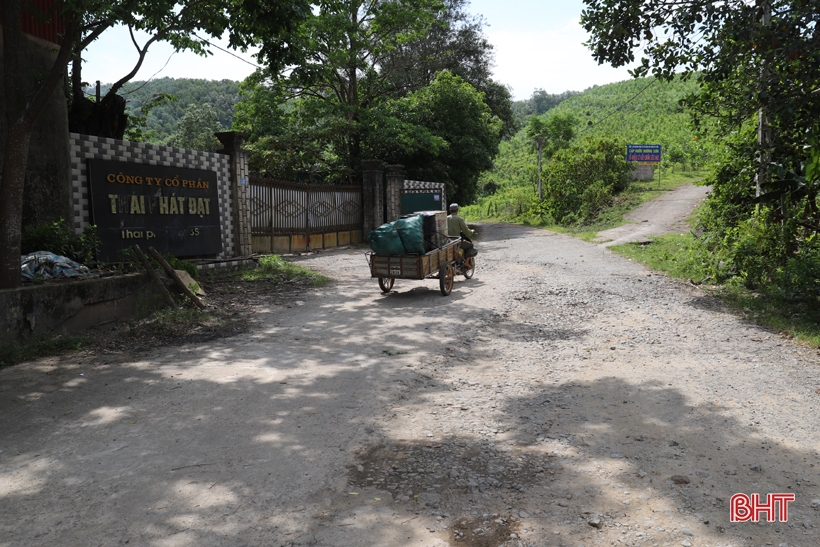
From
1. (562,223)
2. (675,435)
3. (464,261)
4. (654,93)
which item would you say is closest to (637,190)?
(562,223)

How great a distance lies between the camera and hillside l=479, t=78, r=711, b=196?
148ft

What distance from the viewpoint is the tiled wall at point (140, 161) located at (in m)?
9.27

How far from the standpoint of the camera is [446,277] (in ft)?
34.5

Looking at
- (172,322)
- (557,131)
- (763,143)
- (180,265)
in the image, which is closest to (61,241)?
(172,322)

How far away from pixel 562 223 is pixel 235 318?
75.6 ft

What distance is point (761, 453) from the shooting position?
4.07 metres

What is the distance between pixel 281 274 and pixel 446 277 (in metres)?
3.82

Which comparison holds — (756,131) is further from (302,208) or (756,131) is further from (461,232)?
(302,208)

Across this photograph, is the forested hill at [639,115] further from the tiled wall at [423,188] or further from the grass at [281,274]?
the grass at [281,274]

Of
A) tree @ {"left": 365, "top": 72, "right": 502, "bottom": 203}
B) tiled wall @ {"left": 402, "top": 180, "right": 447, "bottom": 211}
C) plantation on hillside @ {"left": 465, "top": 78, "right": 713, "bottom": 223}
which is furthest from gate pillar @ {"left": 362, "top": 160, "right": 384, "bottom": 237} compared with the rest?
plantation on hillside @ {"left": 465, "top": 78, "right": 713, "bottom": 223}

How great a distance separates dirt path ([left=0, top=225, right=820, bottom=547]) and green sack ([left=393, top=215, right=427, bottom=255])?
2173mm

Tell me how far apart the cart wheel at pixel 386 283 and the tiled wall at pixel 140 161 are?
4.03 metres

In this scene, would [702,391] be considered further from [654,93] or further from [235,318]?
[654,93]

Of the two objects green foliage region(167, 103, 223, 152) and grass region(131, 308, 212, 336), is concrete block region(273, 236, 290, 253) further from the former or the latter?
green foliage region(167, 103, 223, 152)
